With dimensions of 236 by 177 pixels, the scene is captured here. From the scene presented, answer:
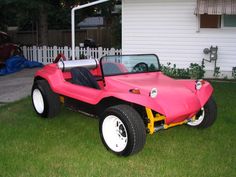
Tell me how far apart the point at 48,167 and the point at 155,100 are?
159cm

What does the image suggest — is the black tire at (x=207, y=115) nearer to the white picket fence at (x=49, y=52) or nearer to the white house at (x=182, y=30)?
the white house at (x=182, y=30)

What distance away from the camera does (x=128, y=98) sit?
495 centimetres

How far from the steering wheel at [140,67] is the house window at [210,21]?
6.09m

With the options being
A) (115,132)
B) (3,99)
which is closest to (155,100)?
(115,132)

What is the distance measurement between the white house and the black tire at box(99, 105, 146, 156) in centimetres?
686

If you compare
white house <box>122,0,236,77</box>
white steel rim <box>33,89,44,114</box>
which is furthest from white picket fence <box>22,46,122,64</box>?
white steel rim <box>33,89,44,114</box>

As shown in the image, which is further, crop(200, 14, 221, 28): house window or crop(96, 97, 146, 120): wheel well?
crop(200, 14, 221, 28): house window

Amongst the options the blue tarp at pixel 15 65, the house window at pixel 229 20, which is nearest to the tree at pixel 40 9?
the blue tarp at pixel 15 65

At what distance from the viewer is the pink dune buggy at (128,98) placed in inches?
193

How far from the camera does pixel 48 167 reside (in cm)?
471

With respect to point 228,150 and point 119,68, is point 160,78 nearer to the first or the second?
point 119,68

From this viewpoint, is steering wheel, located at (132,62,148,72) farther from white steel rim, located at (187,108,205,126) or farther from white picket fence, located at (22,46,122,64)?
white picket fence, located at (22,46,122,64)

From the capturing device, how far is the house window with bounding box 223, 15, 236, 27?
11295 mm

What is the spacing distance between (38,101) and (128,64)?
2.05 metres
